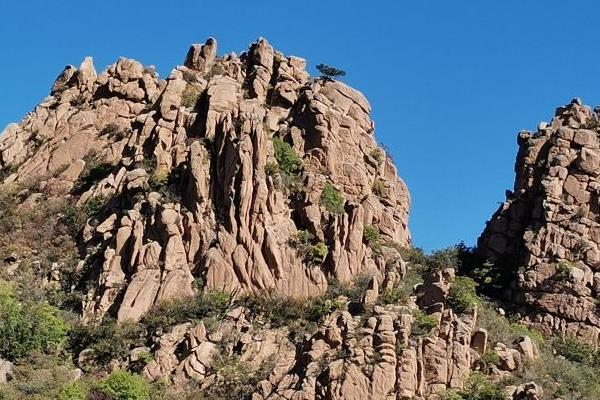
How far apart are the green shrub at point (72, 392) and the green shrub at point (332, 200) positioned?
1701cm

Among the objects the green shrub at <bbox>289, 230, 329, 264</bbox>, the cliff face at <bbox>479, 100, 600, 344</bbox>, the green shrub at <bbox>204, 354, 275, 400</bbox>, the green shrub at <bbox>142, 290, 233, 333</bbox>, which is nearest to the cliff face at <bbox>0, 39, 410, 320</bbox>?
the green shrub at <bbox>289, 230, 329, 264</bbox>

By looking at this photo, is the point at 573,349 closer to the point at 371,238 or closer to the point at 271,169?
the point at 371,238

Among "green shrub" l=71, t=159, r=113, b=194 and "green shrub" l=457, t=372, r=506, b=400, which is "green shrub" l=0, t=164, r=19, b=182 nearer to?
"green shrub" l=71, t=159, r=113, b=194

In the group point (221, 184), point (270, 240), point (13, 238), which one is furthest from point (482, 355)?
point (13, 238)

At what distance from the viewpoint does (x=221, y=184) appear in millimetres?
65500

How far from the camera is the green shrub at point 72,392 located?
5531 centimetres

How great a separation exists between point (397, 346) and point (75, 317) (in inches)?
680

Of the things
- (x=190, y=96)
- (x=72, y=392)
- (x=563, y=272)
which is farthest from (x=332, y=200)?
(x=72, y=392)

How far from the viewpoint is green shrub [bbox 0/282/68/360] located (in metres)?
60.5

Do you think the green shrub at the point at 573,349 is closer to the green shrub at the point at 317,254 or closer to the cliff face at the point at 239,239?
the cliff face at the point at 239,239

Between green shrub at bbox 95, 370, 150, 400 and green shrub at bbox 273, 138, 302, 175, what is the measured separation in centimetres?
1605

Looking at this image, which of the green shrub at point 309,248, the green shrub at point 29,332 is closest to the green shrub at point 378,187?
the green shrub at point 309,248

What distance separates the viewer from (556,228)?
2724 inches

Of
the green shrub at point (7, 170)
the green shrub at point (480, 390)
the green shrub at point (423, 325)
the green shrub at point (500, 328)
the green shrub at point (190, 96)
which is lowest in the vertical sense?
the green shrub at point (480, 390)
